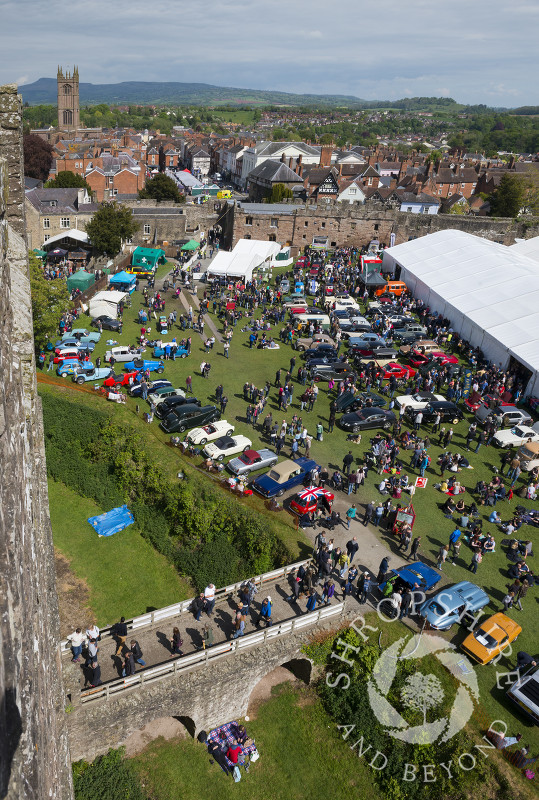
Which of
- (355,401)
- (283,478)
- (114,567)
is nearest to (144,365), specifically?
(355,401)

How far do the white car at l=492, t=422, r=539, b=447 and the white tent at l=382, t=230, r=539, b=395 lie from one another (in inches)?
154

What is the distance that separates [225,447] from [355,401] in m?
7.09

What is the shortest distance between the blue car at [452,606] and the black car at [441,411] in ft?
34.8

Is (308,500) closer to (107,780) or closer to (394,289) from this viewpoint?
(107,780)

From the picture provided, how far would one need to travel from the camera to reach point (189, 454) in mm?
22391

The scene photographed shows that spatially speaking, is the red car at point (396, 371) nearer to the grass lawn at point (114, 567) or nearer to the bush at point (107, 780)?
the grass lawn at point (114, 567)

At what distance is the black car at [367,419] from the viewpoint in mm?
24609

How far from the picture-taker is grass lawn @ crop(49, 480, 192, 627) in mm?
17219

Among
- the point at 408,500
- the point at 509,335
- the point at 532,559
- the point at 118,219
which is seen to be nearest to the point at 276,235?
the point at 118,219

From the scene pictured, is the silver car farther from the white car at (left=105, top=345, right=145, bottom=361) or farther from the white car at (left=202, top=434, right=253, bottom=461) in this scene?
the white car at (left=105, top=345, right=145, bottom=361)

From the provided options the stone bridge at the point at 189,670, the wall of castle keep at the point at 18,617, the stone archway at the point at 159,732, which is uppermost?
the wall of castle keep at the point at 18,617

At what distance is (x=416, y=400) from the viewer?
26.2m

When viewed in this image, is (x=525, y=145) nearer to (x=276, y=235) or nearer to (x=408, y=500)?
(x=276, y=235)

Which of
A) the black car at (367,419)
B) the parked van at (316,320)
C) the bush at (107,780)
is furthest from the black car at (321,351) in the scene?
the bush at (107,780)
